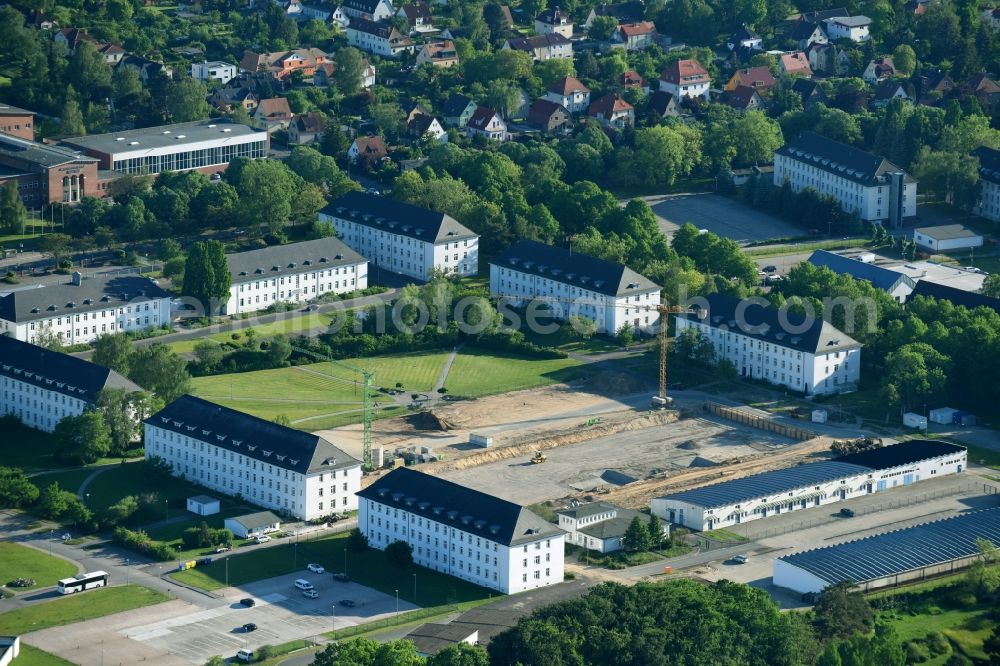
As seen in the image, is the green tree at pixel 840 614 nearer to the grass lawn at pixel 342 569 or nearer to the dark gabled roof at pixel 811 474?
the dark gabled roof at pixel 811 474

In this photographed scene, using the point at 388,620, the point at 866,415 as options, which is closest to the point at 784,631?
the point at 388,620

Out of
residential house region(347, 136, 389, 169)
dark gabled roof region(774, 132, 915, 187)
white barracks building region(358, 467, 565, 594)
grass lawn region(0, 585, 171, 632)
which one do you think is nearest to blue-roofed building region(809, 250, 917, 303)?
dark gabled roof region(774, 132, 915, 187)

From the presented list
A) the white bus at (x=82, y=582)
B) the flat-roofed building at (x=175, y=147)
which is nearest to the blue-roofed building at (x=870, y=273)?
the flat-roofed building at (x=175, y=147)

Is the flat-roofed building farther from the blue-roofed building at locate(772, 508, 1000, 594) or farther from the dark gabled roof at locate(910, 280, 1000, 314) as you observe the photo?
the blue-roofed building at locate(772, 508, 1000, 594)

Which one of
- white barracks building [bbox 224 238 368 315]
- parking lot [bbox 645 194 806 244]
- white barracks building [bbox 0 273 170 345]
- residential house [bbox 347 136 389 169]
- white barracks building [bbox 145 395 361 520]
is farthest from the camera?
residential house [bbox 347 136 389 169]

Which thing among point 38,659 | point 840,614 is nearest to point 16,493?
point 38,659

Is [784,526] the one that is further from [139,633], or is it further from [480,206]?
[480,206]

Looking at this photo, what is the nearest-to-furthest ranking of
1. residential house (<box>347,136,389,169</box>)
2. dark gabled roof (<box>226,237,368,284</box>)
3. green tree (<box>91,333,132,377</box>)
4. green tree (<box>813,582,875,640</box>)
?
1. green tree (<box>813,582,875,640</box>)
2. green tree (<box>91,333,132,377</box>)
3. dark gabled roof (<box>226,237,368,284</box>)
4. residential house (<box>347,136,389,169</box>)

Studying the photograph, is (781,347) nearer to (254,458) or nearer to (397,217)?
(397,217)
